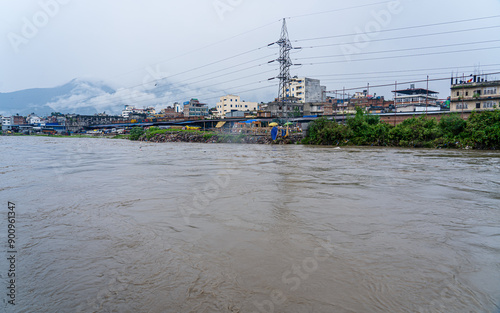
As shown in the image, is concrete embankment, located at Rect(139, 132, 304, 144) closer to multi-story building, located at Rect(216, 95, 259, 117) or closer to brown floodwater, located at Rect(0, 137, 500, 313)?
brown floodwater, located at Rect(0, 137, 500, 313)

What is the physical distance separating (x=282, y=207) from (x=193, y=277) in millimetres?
2898

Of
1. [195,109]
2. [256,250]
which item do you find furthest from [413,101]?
[195,109]

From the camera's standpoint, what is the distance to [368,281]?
8.91 feet

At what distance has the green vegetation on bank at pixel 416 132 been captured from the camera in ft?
65.3

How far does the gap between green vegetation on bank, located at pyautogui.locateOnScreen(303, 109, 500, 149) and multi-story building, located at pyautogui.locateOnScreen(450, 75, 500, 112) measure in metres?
18.0

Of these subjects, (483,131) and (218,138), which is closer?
(483,131)

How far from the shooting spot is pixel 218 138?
121 feet

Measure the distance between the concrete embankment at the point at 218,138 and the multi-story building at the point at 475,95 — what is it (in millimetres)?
22984

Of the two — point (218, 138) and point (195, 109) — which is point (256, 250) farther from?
point (195, 109)

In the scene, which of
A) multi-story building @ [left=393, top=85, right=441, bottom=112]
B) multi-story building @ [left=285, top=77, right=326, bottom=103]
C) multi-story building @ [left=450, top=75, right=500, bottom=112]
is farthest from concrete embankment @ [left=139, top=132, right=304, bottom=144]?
multi-story building @ [left=285, top=77, right=326, bottom=103]

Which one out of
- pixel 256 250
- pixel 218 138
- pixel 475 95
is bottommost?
pixel 256 250

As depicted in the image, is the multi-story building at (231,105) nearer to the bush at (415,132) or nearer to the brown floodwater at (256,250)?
the bush at (415,132)

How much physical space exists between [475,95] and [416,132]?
2309 centimetres

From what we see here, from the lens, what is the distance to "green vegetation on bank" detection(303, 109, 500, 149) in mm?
19891
